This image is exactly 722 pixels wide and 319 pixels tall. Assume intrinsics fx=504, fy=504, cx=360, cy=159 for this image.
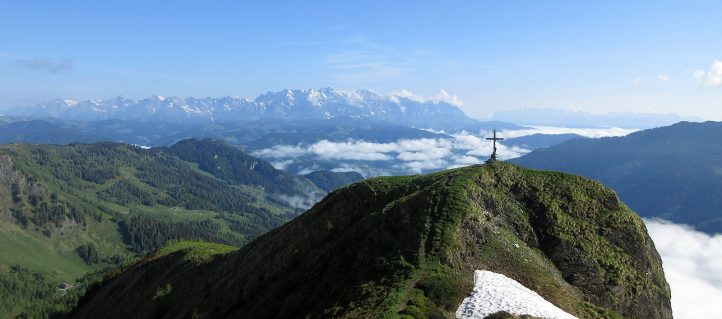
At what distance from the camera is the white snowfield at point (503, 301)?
120 feet

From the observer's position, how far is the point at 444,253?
142 ft

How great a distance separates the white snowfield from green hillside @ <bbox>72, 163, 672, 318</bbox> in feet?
2.91

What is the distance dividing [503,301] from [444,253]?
7040mm

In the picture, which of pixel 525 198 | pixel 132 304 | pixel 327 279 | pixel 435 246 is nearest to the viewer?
pixel 435 246

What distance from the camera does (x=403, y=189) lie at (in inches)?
2408

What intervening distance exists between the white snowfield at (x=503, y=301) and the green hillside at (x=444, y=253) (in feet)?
2.91

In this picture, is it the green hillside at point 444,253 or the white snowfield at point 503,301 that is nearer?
the white snowfield at point 503,301

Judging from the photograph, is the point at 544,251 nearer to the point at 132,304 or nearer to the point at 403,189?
the point at 403,189

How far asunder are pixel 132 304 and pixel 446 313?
7722 centimetres

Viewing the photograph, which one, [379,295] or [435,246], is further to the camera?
[435,246]

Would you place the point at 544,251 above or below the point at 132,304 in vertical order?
above

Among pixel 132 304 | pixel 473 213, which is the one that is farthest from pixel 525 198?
pixel 132 304

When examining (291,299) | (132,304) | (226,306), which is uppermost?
(291,299)

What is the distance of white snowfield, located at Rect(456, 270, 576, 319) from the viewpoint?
36.6 meters
